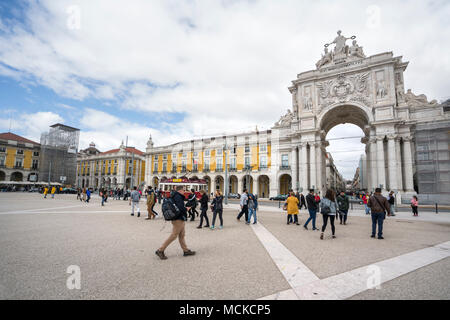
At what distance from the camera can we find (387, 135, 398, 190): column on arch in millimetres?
25366

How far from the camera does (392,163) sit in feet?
84.5

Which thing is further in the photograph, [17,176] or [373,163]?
[17,176]

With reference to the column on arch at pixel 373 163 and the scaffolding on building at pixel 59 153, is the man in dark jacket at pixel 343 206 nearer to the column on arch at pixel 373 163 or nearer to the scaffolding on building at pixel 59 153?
the column on arch at pixel 373 163

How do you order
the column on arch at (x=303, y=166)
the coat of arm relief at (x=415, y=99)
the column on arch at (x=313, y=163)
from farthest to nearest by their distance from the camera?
the column on arch at (x=303, y=166)
the column on arch at (x=313, y=163)
the coat of arm relief at (x=415, y=99)

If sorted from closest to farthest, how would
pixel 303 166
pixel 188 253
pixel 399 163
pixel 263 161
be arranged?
pixel 188 253, pixel 399 163, pixel 303 166, pixel 263 161

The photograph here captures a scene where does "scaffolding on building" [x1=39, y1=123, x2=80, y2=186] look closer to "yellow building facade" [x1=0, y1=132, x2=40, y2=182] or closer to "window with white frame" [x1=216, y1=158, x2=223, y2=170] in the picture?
"yellow building facade" [x1=0, y1=132, x2=40, y2=182]

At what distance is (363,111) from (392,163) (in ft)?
25.7

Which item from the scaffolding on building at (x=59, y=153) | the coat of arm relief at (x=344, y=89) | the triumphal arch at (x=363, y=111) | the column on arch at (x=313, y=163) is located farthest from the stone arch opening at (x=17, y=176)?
the coat of arm relief at (x=344, y=89)

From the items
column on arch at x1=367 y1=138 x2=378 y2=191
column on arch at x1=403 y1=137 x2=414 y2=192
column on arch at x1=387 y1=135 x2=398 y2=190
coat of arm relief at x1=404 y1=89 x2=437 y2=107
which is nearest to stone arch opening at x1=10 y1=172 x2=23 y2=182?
column on arch at x1=367 y1=138 x2=378 y2=191

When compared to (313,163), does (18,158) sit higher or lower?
higher

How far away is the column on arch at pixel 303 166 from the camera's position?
3045 centimetres

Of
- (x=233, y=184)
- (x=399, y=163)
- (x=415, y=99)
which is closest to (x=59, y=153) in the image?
(x=233, y=184)

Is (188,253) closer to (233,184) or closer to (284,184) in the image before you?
(284,184)

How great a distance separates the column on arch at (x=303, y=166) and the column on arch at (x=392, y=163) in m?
9.57
